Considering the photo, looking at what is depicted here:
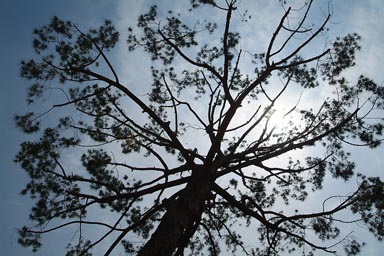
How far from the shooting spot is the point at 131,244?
6.81 metres

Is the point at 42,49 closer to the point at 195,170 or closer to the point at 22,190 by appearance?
the point at 22,190

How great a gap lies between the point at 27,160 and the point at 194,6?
15.8ft

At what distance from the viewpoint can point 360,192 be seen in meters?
6.12

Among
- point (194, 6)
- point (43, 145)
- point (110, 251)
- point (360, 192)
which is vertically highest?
point (194, 6)

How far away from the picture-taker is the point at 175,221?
412 cm

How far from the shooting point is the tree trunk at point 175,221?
3.66 m

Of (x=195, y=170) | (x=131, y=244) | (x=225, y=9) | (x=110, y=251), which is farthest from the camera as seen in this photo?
(x=131, y=244)

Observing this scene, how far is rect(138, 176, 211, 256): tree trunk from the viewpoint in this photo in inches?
144

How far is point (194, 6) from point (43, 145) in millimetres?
4414

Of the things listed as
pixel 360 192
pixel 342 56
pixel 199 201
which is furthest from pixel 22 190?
pixel 342 56

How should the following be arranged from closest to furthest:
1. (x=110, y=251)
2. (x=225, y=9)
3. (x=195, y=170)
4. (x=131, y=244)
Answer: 1. (x=110, y=251)
2. (x=195, y=170)
3. (x=225, y=9)
4. (x=131, y=244)

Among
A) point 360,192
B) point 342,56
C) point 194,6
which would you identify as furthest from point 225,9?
point 360,192

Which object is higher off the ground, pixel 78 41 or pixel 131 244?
pixel 78 41

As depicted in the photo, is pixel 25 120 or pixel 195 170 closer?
pixel 195 170
